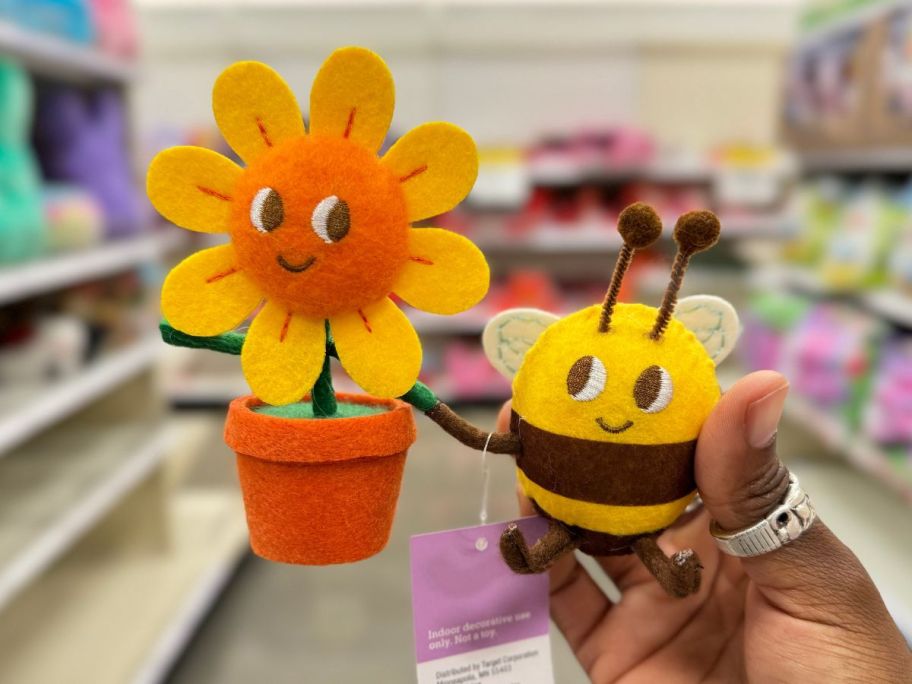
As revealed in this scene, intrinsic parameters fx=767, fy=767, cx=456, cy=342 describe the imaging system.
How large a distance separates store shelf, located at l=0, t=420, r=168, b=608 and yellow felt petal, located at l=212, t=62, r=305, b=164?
3.69 feet

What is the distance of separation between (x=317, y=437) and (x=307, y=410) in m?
0.05

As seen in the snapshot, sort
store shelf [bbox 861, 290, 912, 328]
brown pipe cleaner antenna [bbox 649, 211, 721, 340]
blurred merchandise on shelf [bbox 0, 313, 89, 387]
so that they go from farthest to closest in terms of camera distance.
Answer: store shelf [bbox 861, 290, 912, 328], blurred merchandise on shelf [bbox 0, 313, 89, 387], brown pipe cleaner antenna [bbox 649, 211, 721, 340]

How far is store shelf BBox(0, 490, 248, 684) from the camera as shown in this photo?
1503mm

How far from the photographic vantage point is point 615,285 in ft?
1.37

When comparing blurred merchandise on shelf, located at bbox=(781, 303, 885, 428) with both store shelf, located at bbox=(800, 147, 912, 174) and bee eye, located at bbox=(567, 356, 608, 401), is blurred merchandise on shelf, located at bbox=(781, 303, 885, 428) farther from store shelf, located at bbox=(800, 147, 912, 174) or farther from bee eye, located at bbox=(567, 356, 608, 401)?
bee eye, located at bbox=(567, 356, 608, 401)

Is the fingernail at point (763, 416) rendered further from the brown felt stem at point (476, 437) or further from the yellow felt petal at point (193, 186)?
the yellow felt petal at point (193, 186)

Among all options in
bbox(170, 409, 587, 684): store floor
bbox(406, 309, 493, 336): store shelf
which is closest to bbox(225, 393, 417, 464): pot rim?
bbox(170, 409, 587, 684): store floor

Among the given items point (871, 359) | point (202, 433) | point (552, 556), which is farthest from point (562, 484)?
point (202, 433)

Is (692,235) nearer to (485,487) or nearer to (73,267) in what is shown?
(485,487)

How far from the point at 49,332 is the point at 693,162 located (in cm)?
265

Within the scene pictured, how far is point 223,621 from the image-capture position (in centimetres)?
180

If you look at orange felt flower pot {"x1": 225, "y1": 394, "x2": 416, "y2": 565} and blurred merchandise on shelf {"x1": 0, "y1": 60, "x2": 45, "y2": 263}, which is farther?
blurred merchandise on shelf {"x1": 0, "y1": 60, "x2": 45, "y2": 263}

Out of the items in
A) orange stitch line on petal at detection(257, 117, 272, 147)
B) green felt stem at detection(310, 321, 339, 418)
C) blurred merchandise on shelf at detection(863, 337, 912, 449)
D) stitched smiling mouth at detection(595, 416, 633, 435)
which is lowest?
blurred merchandise on shelf at detection(863, 337, 912, 449)

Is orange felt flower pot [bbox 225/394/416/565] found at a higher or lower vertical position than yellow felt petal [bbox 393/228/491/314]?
lower
